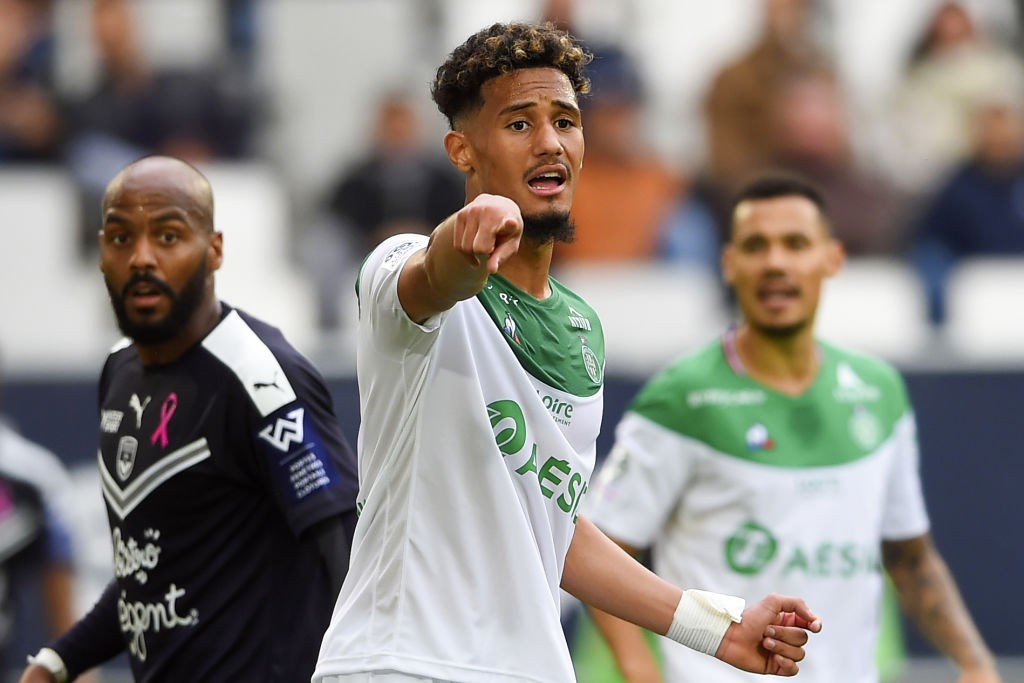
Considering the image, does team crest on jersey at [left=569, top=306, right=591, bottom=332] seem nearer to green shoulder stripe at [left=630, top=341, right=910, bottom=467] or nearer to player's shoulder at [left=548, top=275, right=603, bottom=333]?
player's shoulder at [left=548, top=275, right=603, bottom=333]

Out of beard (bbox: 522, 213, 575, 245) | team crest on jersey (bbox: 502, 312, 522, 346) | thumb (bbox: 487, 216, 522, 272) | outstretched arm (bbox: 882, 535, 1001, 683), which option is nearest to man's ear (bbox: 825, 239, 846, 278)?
outstretched arm (bbox: 882, 535, 1001, 683)

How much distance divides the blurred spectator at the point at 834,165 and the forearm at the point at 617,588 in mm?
7626

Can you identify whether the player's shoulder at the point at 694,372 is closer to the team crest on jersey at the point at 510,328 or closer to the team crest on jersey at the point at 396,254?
the team crest on jersey at the point at 510,328

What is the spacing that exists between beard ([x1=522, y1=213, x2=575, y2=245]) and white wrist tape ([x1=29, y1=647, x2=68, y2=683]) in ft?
6.73

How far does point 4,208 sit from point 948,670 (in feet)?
21.7

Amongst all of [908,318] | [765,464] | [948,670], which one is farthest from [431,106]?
[765,464]

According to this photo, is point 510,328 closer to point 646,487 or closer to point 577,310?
point 577,310

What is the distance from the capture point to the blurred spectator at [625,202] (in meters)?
11.6

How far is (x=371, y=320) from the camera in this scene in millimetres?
3666

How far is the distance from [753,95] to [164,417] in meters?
8.03

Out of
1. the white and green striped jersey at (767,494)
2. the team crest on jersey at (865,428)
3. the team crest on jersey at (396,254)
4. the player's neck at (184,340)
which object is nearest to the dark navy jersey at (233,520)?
the player's neck at (184,340)

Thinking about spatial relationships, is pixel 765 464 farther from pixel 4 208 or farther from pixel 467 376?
pixel 4 208

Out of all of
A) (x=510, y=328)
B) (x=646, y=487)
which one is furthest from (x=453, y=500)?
(x=646, y=487)

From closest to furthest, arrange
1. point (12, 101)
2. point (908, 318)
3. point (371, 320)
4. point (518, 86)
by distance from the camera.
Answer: point (371, 320) < point (518, 86) < point (908, 318) < point (12, 101)
